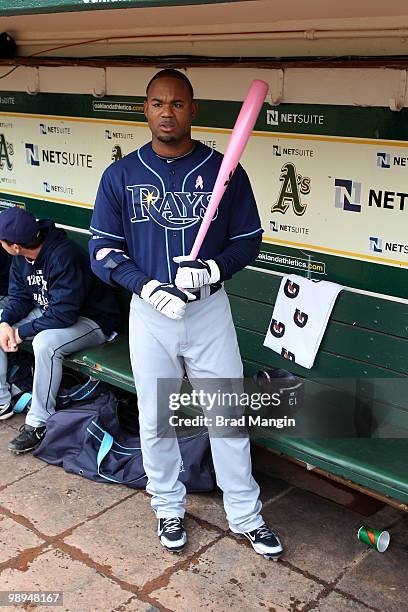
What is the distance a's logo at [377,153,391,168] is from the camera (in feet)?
9.95

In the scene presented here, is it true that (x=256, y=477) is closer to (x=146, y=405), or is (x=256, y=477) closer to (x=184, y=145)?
(x=146, y=405)

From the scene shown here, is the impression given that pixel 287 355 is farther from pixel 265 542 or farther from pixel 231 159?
pixel 231 159

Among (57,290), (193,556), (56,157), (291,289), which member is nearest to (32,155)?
(56,157)

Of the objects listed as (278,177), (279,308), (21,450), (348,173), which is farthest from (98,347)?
(348,173)

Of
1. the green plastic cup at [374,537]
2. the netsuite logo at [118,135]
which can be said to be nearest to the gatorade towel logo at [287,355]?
the green plastic cup at [374,537]

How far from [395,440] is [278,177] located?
4.04 ft

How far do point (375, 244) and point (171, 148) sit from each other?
917mm

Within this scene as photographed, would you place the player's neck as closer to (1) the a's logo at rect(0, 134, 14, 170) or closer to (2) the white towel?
(2) the white towel

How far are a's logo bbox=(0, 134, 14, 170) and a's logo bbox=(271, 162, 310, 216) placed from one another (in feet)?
7.01

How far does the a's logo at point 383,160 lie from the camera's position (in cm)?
303

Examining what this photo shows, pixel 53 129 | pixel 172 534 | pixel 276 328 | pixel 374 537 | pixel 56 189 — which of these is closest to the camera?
pixel 374 537

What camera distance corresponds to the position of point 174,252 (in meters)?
2.87

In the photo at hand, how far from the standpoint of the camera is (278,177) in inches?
136

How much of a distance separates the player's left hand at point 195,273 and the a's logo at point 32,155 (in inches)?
87.0
